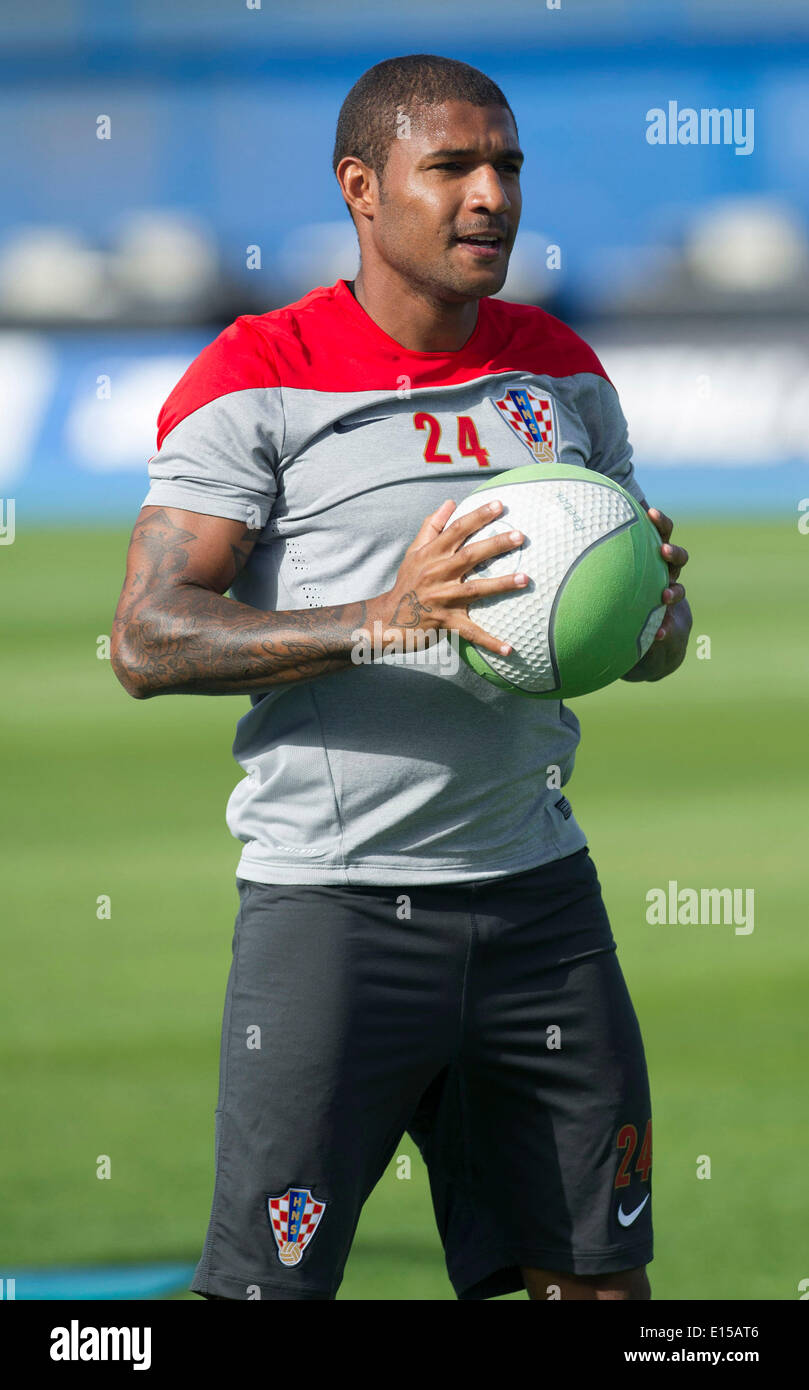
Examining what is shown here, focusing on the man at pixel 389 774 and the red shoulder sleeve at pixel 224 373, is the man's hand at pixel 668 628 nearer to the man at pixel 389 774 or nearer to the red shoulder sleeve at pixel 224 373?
the man at pixel 389 774

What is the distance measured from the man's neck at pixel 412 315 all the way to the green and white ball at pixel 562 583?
1.00ft

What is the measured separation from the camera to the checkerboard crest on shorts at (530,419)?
2770mm

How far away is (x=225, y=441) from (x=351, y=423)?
23 cm

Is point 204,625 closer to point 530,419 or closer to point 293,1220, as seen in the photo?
point 530,419

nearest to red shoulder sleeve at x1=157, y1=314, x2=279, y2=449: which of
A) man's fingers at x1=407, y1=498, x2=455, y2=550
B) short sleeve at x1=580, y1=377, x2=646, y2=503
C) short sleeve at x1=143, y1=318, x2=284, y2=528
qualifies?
short sleeve at x1=143, y1=318, x2=284, y2=528

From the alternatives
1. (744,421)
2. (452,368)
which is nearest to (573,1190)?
(452,368)

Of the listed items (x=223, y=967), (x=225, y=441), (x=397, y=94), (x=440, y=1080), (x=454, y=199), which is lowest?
(x=223, y=967)

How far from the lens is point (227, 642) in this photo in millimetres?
2510

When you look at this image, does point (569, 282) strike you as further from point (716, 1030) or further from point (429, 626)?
point (429, 626)

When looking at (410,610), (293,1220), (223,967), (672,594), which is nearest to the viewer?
(410,610)

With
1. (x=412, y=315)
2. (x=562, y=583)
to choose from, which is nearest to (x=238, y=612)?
(x=562, y=583)

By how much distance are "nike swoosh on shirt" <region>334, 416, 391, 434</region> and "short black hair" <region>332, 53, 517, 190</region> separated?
1.47 feet

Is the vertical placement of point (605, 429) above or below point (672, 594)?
above
